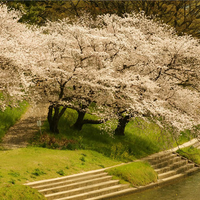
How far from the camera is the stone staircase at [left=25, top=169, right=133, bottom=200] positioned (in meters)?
14.4

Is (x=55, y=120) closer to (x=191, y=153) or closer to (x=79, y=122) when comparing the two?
(x=79, y=122)

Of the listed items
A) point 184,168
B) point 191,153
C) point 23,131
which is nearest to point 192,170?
point 184,168

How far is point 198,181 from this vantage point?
20.0m

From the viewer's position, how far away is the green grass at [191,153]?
24.2m

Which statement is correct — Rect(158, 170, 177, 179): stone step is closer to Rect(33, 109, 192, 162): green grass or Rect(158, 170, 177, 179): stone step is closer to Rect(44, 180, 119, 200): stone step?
Rect(33, 109, 192, 162): green grass

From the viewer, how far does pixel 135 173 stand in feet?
59.6

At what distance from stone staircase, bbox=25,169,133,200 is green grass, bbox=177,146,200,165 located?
8.92 metres

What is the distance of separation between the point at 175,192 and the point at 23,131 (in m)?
10.7

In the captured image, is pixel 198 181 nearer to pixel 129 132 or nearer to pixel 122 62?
pixel 129 132

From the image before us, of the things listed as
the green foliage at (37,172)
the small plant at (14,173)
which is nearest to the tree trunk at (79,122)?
the green foliage at (37,172)

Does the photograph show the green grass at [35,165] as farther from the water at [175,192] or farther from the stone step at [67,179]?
the water at [175,192]

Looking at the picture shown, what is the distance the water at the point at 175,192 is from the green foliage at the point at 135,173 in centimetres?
71

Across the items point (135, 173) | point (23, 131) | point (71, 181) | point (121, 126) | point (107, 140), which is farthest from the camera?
point (121, 126)

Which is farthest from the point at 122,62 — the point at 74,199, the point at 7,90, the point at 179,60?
the point at 74,199
